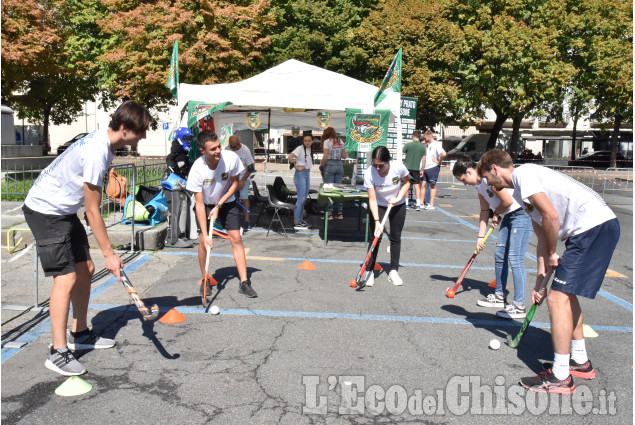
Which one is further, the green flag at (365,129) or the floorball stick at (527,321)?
the green flag at (365,129)

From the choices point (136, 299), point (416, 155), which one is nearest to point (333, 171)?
point (416, 155)

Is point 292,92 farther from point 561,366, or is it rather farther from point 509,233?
point 561,366

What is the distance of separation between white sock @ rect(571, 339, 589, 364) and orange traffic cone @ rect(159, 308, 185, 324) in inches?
129

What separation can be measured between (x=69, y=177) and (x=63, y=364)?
132 centimetres

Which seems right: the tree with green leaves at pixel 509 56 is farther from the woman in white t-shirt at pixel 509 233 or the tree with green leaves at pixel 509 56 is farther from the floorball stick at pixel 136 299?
the floorball stick at pixel 136 299

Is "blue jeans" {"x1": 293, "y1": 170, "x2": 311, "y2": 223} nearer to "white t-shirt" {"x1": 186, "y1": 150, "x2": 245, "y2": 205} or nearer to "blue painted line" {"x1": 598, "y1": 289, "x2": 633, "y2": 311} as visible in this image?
"white t-shirt" {"x1": 186, "y1": 150, "x2": 245, "y2": 205}

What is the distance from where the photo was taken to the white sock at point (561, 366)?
369 cm

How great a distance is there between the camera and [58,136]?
5416 centimetres

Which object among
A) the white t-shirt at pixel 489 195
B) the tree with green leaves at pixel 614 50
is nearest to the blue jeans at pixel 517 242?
the white t-shirt at pixel 489 195

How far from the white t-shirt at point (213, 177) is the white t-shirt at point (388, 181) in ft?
4.91

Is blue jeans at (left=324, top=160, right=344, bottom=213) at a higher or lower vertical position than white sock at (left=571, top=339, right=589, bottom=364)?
higher

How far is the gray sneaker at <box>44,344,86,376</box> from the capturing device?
3.78m

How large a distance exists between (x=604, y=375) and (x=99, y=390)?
11.9 feet

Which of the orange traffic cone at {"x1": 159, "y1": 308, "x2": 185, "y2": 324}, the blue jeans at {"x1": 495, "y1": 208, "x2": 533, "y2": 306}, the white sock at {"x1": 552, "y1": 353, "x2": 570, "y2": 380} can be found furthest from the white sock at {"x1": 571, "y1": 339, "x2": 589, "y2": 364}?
the orange traffic cone at {"x1": 159, "y1": 308, "x2": 185, "y2": 324}
